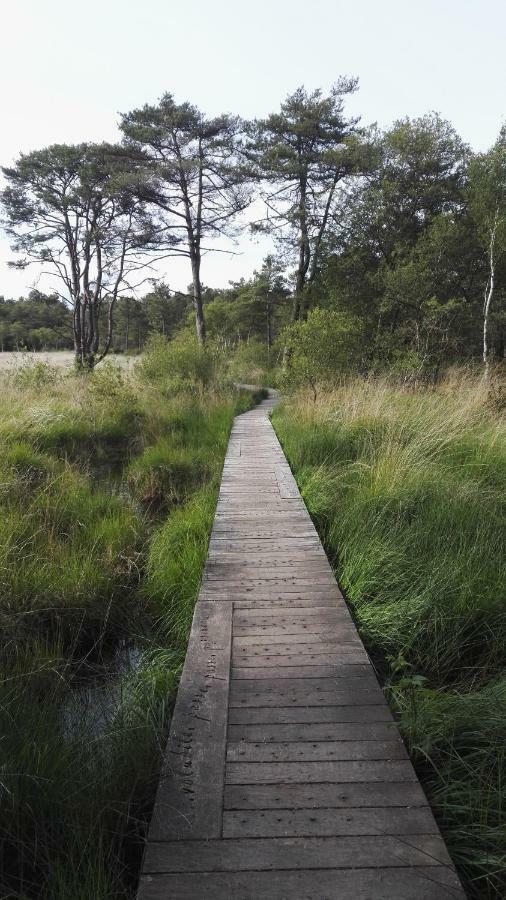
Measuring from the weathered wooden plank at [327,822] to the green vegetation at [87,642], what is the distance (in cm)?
34

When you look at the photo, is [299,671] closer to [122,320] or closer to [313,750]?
[313,750]

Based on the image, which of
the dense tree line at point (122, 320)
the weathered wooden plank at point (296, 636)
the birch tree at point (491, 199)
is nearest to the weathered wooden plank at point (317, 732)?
the weathered wooden plank at point (296, 636)

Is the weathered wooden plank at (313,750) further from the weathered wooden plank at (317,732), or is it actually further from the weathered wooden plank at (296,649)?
the weathered wooden plank at (296,649)

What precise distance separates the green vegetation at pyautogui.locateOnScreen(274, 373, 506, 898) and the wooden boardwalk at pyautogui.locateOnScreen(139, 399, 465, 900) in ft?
0.52

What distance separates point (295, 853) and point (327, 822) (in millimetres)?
135

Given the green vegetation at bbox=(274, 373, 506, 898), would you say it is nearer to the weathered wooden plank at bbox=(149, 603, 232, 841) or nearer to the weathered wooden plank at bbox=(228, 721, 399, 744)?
the weathered wooden plank at bbox=(228, 721, 399, 744)

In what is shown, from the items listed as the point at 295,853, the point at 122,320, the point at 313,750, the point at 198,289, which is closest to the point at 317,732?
the point at 313,750

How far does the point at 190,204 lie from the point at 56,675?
19.6 metres

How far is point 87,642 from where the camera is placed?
291 centimetres

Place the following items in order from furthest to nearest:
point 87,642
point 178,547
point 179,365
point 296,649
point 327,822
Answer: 1. point 179,365
2. point 178,547
3. point 87,642
4. point 296,649
5. point 327,822

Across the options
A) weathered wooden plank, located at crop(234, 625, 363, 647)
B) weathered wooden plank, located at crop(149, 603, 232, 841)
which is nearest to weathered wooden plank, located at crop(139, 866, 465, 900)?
weathered wooden plank, located at crop(149, 603, 232, 841)

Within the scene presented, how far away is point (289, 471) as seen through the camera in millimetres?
5586

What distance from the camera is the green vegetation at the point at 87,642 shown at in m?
1.38

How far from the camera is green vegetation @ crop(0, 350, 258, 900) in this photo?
1375 millimetres
